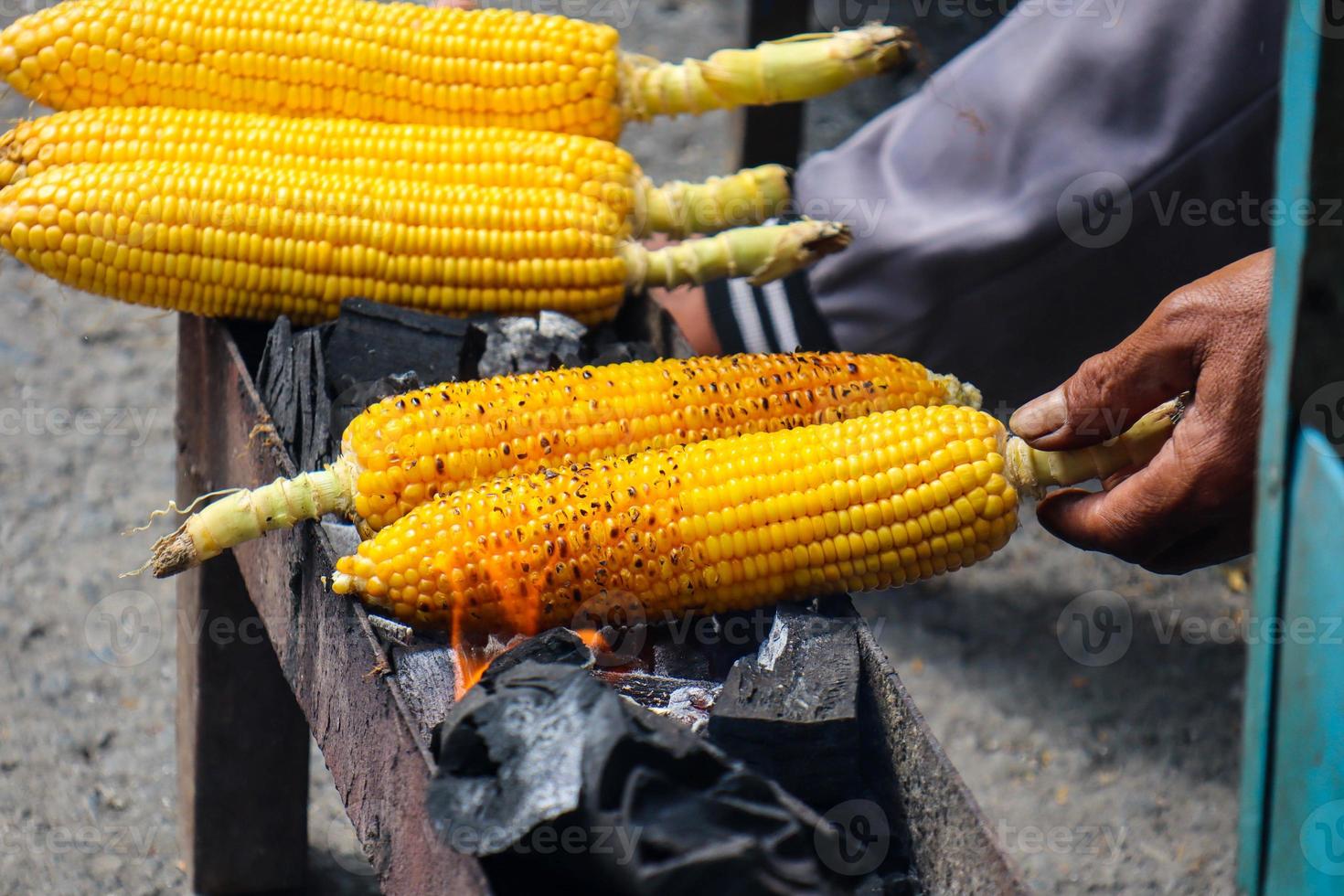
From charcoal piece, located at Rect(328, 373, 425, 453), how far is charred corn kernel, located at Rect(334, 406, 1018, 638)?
289 mm

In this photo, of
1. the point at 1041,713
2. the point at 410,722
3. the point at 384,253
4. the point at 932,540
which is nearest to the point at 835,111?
the point at 1041,713

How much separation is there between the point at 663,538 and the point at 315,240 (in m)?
0.76

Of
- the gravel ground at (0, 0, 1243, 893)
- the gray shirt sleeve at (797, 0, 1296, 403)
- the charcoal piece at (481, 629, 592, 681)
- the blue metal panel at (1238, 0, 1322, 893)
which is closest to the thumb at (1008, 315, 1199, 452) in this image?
the blue metal panel at (1238, 0, 1322, 893)

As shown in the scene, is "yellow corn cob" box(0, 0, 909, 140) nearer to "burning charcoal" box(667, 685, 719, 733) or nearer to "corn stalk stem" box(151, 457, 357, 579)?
"corn stalk stem" box(151, 457, 357, 579)

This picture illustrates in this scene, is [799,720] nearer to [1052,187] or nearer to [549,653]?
[549,653]

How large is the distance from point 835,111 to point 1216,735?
271cm

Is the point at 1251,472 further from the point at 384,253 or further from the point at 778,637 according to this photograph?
the point at 384,253

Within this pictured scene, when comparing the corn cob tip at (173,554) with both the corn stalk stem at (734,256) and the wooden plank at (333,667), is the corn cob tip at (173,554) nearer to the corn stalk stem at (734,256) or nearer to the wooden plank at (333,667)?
the wooden plank at (333,667)

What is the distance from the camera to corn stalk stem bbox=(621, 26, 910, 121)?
1995 millimetres

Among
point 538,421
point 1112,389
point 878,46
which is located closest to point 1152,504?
point 1112,389

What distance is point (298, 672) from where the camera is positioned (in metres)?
1.56

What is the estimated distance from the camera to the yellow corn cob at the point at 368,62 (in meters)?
1.92

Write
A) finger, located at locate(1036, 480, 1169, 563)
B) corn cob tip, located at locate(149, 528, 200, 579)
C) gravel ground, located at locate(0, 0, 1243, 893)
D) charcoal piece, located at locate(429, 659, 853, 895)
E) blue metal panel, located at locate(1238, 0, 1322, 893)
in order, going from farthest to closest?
1. gravel ground, located at locate(0, 0, 1243, 893)
2. finger, located at locate(1036, 480, 1169, 563)
3. corn cob tip, located at locate(149, 528, 200, 579)
4. charcoal piece, located at locate(429, 659, 853, 895)
5. blue metal panel, located at locate(1238, 0, 1322, 893)

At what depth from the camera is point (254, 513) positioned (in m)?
1.47
